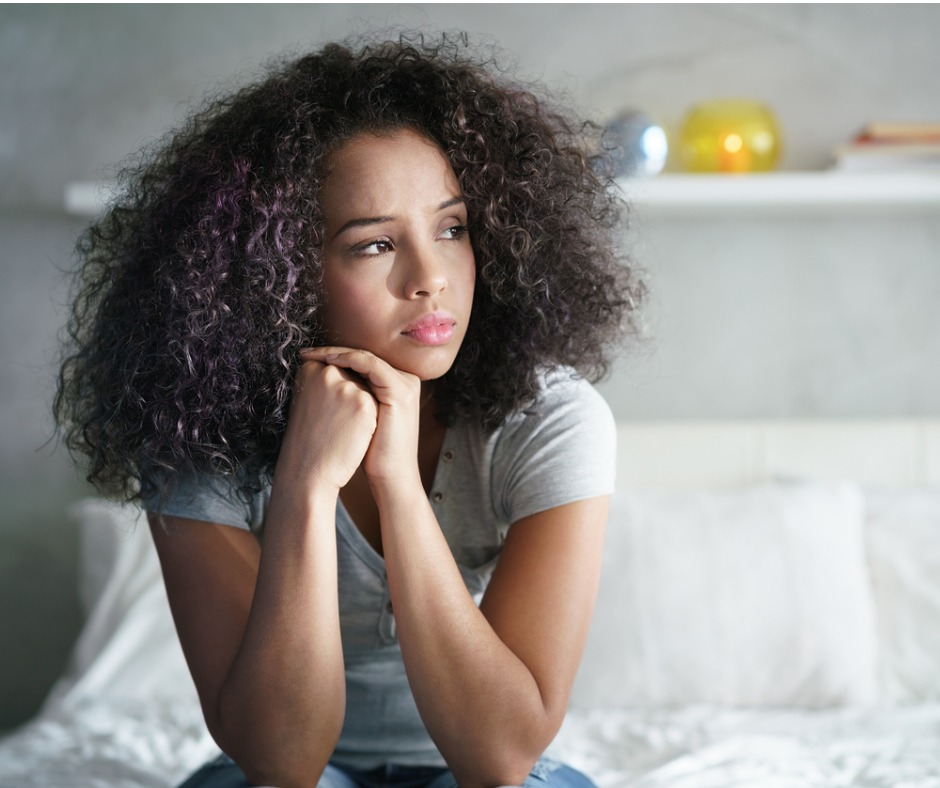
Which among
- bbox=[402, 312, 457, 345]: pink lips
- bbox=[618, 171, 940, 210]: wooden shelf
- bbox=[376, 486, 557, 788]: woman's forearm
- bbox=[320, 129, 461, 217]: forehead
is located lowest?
bbox=[376, 486, 557, 788]: woman's forearm

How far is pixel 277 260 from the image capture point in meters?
1.17

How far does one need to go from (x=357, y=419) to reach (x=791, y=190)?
1.49 meters

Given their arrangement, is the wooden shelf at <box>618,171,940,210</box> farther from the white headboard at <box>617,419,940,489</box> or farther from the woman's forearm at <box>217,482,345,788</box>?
the woman's forearm at <box>217,482,345,788</box>

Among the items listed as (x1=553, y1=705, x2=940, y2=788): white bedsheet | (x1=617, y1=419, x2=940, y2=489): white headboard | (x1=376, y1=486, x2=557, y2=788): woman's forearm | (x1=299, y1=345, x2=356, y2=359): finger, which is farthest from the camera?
(x1=617, y1=419, x2=940, y2=489): white headboard

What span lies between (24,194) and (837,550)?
2118mm

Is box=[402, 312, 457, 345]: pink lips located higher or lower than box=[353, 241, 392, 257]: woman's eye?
lower

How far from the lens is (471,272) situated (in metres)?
1.24

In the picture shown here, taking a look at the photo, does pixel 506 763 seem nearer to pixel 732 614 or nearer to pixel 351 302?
pixel 351 302

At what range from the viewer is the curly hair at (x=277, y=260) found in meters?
1.17

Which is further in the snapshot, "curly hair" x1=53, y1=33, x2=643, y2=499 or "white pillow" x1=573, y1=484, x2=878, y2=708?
"white pillow" x1=573, y1=484, x2=878, y2=708

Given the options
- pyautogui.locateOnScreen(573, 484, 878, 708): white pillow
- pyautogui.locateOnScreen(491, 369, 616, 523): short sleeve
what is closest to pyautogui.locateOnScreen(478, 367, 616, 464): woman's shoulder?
pyautogui.locateOnScreen(491, 369, 616, 523): short sleeve

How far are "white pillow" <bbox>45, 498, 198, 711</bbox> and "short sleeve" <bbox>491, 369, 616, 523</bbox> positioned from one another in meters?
0.92

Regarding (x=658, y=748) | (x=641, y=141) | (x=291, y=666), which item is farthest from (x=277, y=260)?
(x=641, y=141)

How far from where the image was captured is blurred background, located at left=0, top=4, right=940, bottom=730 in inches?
99.7
